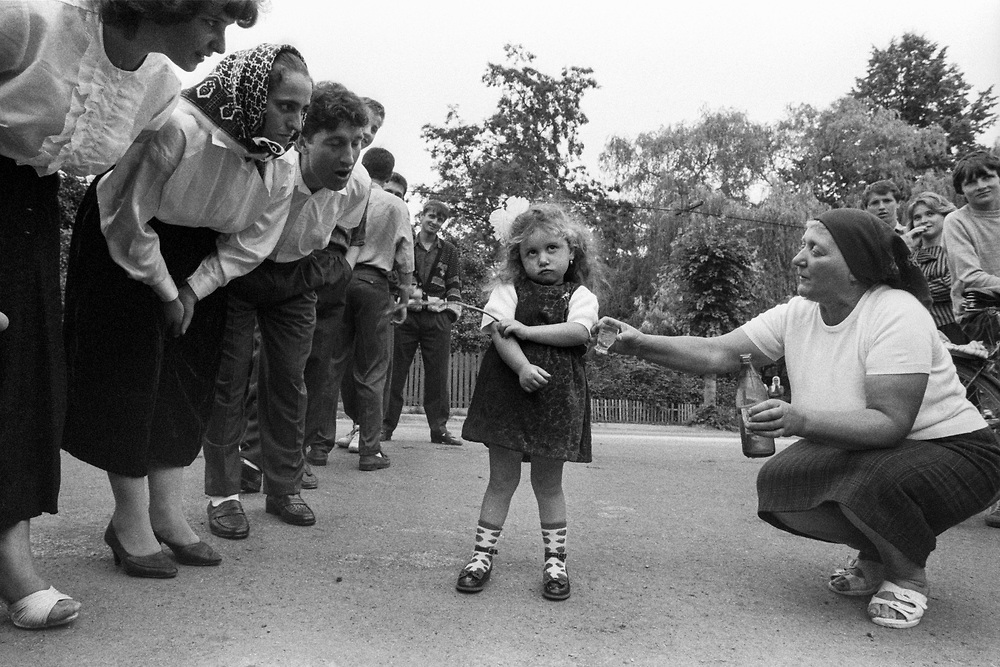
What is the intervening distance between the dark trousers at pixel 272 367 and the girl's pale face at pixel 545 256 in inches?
44.5

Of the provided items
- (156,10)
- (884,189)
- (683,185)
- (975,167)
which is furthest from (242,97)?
(683,185)

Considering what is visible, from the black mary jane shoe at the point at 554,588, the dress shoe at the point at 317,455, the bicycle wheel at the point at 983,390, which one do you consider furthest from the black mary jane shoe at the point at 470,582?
the bicycle wheel at the point at 983,390

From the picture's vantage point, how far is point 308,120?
3.73 meters

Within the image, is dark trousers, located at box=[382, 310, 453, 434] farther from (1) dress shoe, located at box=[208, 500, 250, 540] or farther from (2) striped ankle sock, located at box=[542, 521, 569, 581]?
(2) striped ankle sock, located at box=[542, 521, 569, 581]

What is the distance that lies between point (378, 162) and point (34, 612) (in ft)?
14.4

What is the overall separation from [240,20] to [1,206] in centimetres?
86

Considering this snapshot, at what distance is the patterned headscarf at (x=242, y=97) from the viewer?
120 inches

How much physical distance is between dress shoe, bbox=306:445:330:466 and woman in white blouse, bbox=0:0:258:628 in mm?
3110

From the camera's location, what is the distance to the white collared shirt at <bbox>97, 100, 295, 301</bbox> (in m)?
2.84

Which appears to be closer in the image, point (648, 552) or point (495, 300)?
point (495, 300)

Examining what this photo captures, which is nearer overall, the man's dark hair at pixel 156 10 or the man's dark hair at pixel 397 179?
the man's dark hair at pixel 156 10

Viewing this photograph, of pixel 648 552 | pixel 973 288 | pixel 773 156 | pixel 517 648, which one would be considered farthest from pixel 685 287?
pixel 517 648

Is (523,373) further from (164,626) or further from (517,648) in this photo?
(164,626)

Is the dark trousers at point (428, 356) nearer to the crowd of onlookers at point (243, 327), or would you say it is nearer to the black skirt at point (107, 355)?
the crowd of onlookers at point (243, 327)
